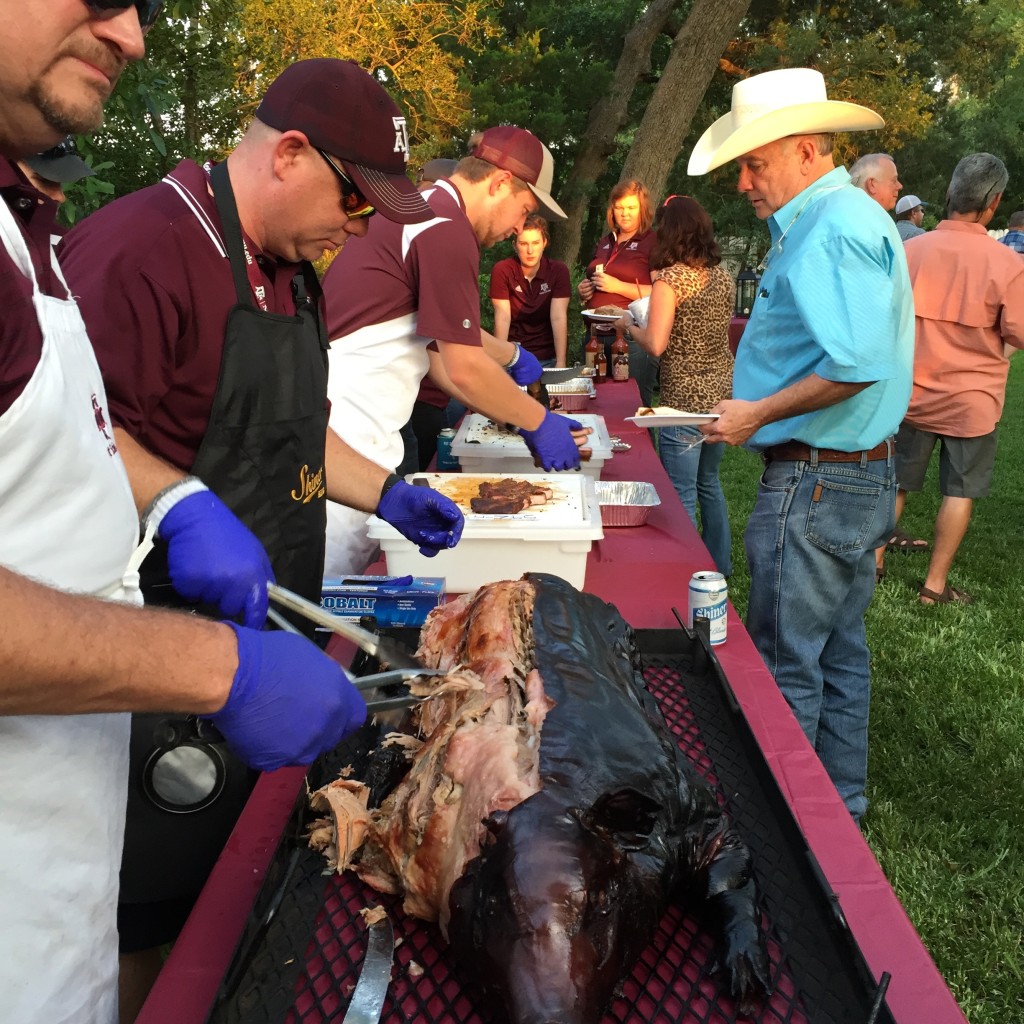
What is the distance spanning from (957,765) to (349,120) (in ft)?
12.1

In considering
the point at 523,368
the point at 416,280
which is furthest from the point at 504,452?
the point at 523,368

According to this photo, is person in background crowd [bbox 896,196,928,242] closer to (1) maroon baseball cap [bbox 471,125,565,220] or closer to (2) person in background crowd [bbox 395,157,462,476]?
(2) person in background crowd [bbox 395,157,462,476]

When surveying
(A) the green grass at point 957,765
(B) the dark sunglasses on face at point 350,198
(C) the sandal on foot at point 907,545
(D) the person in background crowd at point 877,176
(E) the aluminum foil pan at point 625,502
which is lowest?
(C) the sandal on foot at point 907,545

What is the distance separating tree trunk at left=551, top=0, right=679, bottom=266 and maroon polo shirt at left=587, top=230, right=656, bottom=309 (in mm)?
7769

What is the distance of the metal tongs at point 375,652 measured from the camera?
166 centimetres

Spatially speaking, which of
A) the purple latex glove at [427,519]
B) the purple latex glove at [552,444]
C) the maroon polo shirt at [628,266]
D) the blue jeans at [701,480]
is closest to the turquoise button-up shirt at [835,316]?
the purple latex glove at [552,444]

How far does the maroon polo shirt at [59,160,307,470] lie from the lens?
192cm

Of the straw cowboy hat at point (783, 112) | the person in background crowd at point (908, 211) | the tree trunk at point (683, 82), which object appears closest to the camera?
the straw cowboy hat at point (783, 112)

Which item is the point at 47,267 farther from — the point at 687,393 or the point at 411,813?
the point at 687,393

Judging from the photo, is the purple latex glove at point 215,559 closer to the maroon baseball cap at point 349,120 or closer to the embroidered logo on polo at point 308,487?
the embroidered logo on polo at point 308,487

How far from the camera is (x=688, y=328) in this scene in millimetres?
5520

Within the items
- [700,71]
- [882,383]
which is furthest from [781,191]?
[700,71]

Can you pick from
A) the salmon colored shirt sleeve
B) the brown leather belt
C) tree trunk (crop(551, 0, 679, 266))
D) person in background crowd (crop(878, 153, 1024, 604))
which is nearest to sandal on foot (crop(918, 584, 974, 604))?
person in background crowd (crop(878, 153, 1024, 604))

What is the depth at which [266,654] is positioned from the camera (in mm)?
1372
